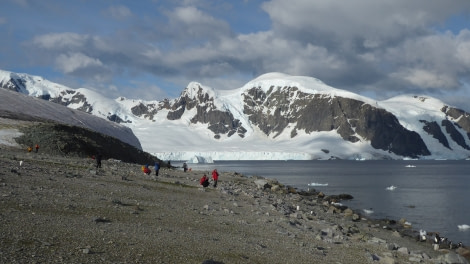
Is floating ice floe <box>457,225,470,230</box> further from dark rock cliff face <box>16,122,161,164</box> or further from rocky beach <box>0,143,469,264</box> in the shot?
dark rock cliff face <box>16,122,161,164</box>

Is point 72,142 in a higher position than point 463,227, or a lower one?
higher

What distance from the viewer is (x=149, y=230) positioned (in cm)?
1775

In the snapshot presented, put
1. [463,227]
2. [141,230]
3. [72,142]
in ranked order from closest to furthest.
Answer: [141,230] → [463,227] → [72,142]

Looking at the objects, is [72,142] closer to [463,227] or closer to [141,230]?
[141,230]

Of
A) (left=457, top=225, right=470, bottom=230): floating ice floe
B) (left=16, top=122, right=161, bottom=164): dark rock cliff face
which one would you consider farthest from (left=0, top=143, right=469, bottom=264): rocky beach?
(left=16, top=122, right=161, bottom=164): dark rock cliff face

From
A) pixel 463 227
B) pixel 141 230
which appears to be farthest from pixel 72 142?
pixel 463 227

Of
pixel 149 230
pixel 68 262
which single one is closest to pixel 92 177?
pixel 149 230

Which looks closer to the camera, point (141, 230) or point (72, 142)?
point (141, 230)

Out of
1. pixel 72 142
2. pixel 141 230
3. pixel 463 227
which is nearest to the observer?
pixel 141 230

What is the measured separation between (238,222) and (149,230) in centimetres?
698

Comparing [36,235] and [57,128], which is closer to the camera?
[36,235]

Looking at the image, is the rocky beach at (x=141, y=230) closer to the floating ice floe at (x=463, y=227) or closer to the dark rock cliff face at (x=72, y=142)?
the floating ice floe at (x=463, y=227)

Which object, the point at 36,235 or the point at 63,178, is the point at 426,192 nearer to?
the point at 63,178

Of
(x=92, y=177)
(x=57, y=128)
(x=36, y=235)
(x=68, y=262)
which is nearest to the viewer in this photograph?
(x=68, y=262)
